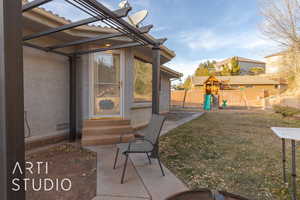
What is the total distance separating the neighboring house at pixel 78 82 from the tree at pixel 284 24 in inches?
251

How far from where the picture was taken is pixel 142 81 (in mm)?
5941

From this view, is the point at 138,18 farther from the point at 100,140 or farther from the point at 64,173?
the point at 64,173

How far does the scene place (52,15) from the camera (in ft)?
11.2

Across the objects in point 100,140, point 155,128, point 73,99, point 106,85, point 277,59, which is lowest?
point 100,140

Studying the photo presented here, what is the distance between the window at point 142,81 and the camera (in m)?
5.58

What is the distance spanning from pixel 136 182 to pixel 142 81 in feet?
13.4

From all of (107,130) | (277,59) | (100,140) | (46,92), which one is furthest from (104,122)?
(277,59)

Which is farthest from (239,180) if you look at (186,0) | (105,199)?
(186,0)

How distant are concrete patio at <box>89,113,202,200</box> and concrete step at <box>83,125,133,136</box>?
45.5 inches

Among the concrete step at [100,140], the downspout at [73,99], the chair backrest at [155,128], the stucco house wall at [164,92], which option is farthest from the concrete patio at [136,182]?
the stucco house wall at [164,92]

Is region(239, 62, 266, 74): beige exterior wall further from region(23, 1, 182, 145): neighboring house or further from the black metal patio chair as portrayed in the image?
the black metal patio chair

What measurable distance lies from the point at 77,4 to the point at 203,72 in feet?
119

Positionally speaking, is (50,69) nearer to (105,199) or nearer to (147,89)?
(147,89)

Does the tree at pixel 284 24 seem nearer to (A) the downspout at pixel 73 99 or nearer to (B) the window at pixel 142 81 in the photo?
(B) the window at pixel 142 81
